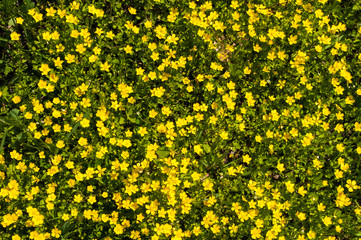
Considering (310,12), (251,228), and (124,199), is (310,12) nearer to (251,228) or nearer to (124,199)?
(251,228)

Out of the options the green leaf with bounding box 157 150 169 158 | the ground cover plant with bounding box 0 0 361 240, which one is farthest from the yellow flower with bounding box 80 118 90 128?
the green leaf with bounding box 157 150 169 158

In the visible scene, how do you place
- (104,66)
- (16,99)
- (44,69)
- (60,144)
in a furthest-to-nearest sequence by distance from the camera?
(104,66)
(44,69)
(16,99)
(60,144)

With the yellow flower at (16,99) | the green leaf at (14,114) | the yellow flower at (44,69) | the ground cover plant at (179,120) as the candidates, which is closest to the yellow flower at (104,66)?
the ground cover plant at (179,120)

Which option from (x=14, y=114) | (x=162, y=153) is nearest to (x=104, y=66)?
(x=14, y=114)

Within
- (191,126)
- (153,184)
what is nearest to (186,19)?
(191,126)

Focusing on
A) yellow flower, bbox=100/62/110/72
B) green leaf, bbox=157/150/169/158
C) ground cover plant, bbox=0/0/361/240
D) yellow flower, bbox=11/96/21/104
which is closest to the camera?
ground cover plant, bbox=0/0/361/240

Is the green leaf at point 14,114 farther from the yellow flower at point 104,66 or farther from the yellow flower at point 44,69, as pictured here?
the yellow flower at point 104,66

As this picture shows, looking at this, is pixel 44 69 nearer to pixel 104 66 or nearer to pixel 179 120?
pixel 104 66

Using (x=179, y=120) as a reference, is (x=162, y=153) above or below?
below

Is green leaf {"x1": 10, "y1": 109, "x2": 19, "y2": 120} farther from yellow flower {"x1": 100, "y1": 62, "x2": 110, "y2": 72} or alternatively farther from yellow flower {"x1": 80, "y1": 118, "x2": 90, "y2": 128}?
yellow flower {"x1": 100, "y1": 62, "x2": 110, "y2": 72}
